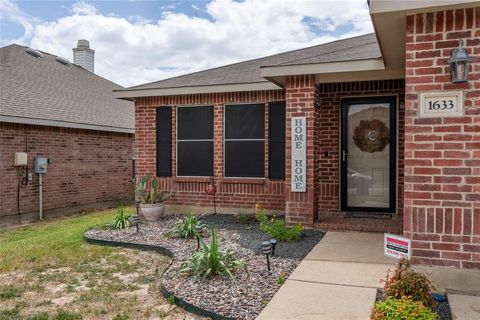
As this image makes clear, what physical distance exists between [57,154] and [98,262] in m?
6.24

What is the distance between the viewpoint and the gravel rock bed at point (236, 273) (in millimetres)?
3719

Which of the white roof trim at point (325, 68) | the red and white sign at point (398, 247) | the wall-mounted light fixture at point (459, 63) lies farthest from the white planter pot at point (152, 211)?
the wall-mounted light fixture at point (459, 63)

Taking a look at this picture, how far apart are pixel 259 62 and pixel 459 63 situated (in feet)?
23.4

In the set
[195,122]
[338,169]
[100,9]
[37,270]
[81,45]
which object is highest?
[81,45]

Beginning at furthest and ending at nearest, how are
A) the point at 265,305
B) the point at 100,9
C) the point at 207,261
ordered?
the point at 100,9
the point at 207,261
the point at 265,305

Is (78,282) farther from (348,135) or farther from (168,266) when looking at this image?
(348,135)

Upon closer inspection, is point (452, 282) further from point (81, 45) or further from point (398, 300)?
point (81, 45)

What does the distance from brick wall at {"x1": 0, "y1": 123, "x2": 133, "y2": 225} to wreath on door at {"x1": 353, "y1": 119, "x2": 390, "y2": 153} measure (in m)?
7.65

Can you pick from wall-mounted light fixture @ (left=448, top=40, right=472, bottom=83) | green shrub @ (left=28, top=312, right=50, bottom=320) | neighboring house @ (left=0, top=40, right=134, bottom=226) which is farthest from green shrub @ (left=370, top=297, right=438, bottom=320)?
neighboring house @ (left=0, top=40, right=134, bottom=226)

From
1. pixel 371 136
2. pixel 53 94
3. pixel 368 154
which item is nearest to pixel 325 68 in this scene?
pixel 371 136

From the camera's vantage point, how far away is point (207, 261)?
175 inches

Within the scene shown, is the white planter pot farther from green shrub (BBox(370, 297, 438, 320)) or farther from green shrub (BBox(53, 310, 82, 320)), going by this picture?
green shrub (BBox(370, 297, 438, 320))

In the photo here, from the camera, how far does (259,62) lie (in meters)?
10.4

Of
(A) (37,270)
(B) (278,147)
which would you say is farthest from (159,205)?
(A) (37,270)
